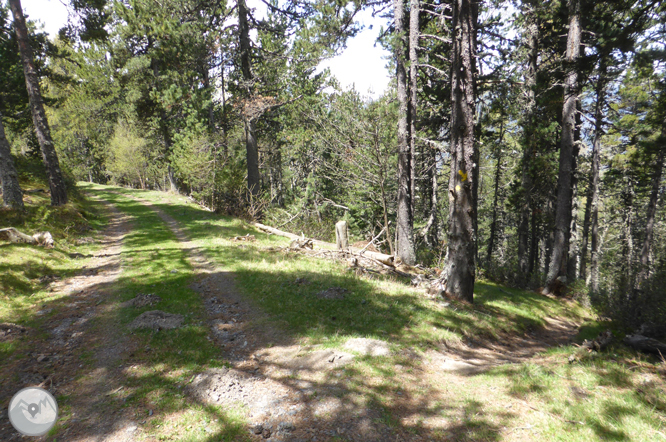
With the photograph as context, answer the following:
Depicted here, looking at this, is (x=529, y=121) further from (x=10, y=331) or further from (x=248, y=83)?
(x=10, y=331)

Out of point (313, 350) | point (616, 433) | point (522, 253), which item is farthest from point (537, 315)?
point (522, 253)

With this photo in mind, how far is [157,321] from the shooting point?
6195 millimetres

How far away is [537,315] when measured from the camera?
1020cm

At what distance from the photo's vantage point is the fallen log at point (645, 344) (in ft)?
18.3

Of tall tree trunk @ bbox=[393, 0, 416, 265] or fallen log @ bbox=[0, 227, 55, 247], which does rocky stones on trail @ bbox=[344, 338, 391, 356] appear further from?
fallen log @ bbox=[0, 227, 55, 247]

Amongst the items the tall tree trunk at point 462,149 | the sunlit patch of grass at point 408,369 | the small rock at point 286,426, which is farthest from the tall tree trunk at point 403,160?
the small rock at point 286,426

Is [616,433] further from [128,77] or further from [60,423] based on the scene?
[128,77]

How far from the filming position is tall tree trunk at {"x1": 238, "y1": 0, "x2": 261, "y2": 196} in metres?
17.3

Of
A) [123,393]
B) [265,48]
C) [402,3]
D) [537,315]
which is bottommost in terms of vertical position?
[537,315]

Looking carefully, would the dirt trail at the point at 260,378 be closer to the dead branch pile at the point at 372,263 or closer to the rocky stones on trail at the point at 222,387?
the rocky stones on trail at the point at 222,387

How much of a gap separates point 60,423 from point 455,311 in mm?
7716

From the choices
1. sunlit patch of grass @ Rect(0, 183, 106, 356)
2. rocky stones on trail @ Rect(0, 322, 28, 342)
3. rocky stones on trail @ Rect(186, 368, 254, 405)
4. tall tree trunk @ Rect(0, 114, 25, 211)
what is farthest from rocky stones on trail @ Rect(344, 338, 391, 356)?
tall tree trunk @ Rect(0, 114, 25, 211)

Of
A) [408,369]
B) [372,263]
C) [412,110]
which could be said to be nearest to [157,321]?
[408,369]

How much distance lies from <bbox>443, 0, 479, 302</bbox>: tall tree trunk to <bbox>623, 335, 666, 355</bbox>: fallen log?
353 cm
